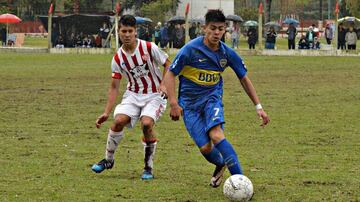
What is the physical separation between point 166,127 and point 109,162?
5.14 metres

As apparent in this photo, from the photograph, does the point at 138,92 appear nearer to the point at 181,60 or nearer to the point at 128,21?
the point at 128,21

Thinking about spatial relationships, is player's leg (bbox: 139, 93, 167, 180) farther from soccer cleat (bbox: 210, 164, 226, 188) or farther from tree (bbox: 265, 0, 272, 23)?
tree (bbox: 265, 0, 272, 23)

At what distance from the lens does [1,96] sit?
21.2 meters

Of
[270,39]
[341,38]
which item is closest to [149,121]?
[341,38]

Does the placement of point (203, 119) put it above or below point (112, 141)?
above

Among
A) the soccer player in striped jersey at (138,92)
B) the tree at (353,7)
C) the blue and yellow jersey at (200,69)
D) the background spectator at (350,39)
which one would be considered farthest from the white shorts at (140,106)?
the tree at (353,7)

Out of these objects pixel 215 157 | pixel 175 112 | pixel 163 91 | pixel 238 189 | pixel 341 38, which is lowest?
pixel 238 189

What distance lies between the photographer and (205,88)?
897 cm

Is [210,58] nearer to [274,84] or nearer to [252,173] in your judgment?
[252,173]

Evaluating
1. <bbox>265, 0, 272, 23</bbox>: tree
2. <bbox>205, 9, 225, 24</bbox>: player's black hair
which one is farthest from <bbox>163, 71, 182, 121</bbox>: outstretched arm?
<bbox>265, 0, 272, 23</bbox>: tree

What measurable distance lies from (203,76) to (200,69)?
8 centimetres

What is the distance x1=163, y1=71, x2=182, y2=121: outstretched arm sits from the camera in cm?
869

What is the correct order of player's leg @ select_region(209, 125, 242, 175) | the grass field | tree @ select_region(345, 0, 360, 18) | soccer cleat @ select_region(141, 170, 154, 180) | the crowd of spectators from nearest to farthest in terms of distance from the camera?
player's leg @ select_region(209, 125, 242, 175), the grass field, soccer cleat @ select_region(141, 170, 154, 180), the crowd of spectators, tree @ select_region(345, 0, 360, 18)

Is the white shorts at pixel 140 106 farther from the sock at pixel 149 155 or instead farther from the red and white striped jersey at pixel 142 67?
the sock at pixel 149 155
